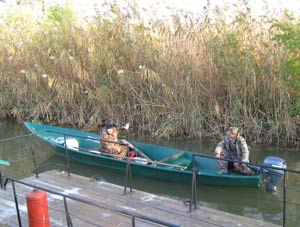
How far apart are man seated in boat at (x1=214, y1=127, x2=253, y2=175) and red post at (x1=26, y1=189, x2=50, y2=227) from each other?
15.1 feet

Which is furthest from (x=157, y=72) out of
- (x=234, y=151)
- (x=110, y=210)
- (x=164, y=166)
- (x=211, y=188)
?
(x=110, y=210)

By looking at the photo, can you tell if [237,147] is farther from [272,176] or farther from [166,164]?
[166,164]

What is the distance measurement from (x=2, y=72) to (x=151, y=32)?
20.4 feet

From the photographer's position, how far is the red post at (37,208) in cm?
409

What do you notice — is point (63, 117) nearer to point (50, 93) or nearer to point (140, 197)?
point (50, 93)

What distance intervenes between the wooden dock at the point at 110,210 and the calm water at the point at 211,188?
3.72ft

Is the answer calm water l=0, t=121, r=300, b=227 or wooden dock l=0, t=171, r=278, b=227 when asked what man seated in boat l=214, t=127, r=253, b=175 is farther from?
wooden dock l=0, t=171, r=278, b=227

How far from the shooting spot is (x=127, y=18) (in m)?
11.8

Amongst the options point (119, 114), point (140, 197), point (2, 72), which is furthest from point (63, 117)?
point (140, 197)

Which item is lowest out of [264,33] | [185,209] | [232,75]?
[185,209]

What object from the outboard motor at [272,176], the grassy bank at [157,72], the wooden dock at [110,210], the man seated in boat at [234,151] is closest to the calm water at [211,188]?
the outboard motor at [272,176]

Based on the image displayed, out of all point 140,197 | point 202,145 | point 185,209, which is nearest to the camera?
point 185,209

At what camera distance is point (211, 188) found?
8062mm

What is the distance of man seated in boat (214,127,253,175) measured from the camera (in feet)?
25.9
